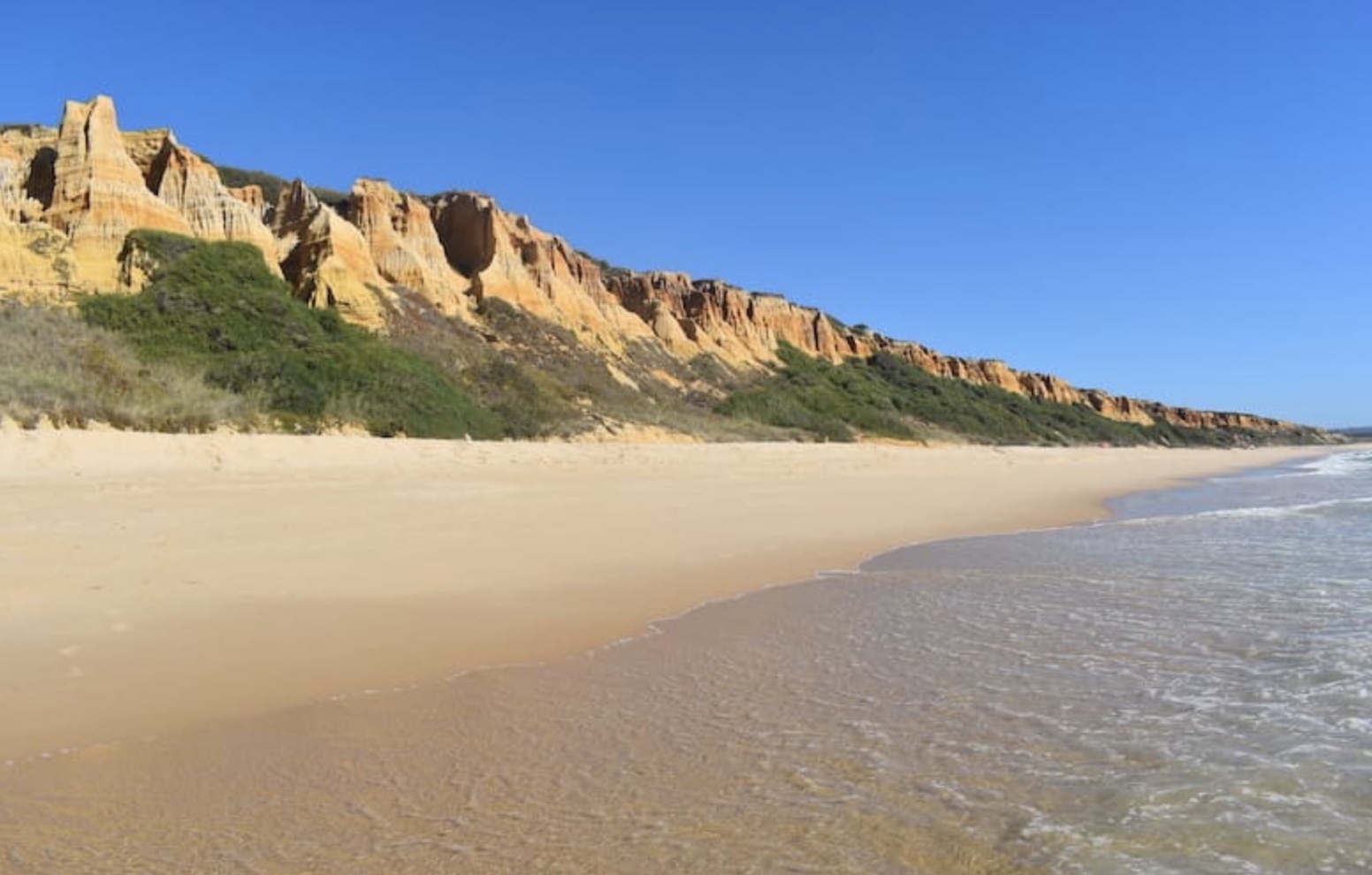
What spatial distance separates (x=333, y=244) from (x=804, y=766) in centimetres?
3028

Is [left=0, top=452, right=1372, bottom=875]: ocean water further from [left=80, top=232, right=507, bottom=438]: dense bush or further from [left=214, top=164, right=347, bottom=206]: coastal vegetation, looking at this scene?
[left=214, top=164, right=347, bottom=206]: coastal vegetation

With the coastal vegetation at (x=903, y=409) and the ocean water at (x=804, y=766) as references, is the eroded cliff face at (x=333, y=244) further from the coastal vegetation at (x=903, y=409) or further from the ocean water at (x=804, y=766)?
the ocean water at (x=804, y=766)

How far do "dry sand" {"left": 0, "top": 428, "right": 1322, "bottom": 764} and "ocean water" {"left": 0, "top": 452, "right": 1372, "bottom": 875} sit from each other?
616 mm

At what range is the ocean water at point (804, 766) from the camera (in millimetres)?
2834

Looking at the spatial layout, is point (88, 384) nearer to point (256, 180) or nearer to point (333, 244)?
point (333, 244)

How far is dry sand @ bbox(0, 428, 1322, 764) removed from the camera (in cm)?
466

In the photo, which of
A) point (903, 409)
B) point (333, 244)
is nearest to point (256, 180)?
point (333, 244)

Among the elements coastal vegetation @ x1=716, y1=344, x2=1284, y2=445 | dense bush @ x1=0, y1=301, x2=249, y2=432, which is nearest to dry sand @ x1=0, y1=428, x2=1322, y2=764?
dense bush @ x1=0, y1=301, x2=249, y2=432

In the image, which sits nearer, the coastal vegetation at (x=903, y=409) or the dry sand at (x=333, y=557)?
the dry sand at (x=333, y=557)

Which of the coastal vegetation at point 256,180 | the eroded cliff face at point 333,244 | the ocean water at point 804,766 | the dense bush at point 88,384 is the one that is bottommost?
the ocean water at point 804,766

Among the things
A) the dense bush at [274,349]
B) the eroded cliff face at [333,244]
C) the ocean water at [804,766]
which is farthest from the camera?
the eroded cliff face at [333,244]

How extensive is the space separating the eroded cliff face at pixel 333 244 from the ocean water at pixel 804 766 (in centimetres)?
2301

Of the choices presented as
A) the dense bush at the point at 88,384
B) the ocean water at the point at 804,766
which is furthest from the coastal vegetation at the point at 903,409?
the ocean water at the point at 804,766

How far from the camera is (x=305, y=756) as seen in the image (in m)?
3.62
